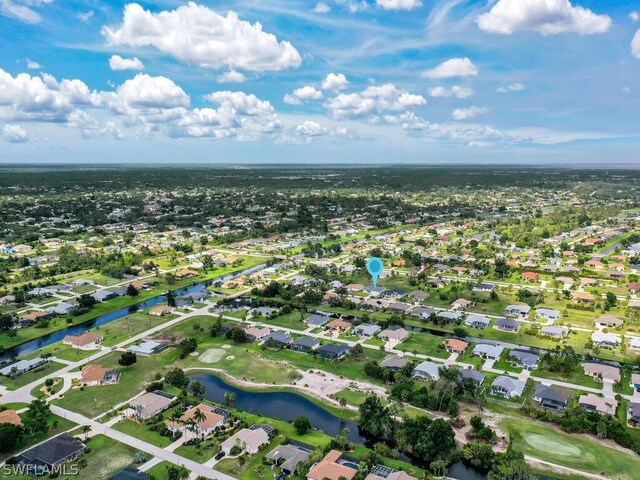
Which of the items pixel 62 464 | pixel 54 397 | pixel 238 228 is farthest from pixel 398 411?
pixel 238 228

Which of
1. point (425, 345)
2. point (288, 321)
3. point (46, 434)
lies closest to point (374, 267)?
point (288, 321)

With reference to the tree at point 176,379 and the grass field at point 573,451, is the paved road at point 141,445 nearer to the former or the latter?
the tree at point 176,379

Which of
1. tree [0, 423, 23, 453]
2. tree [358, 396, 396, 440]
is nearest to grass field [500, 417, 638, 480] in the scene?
tree [358, 396, 396, 440]

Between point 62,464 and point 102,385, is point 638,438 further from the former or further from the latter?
point 102,385

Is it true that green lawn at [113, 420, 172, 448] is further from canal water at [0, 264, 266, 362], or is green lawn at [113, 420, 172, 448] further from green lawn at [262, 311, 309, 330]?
green lawn at [262, 311, 309, 330]

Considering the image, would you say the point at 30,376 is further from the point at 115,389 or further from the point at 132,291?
the point at 132,291

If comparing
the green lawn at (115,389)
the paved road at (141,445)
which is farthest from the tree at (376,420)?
the green lawn at (115,389)
